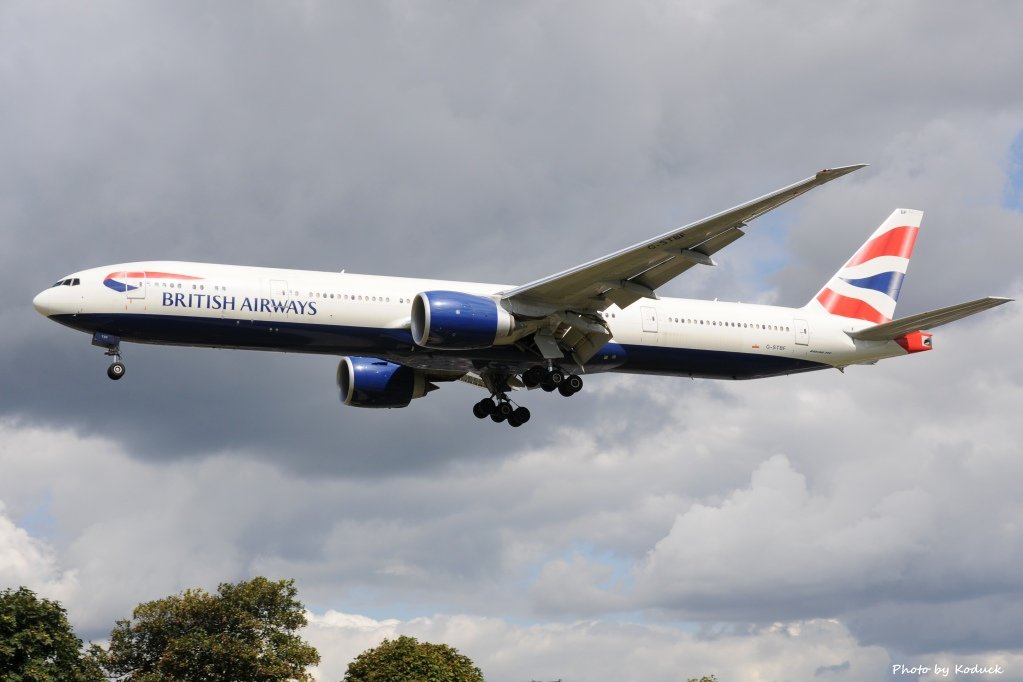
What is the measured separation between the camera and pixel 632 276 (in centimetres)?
4306

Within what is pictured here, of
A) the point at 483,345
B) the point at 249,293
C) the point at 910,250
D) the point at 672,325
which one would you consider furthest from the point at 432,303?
the point at 910,250

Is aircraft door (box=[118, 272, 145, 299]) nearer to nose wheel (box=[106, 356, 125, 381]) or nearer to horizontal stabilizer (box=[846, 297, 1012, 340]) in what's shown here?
nose wheel (box=[106, 356, 125, 381])

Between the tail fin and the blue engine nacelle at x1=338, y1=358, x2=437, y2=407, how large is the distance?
52.7 feet

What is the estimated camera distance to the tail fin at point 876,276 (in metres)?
53.7

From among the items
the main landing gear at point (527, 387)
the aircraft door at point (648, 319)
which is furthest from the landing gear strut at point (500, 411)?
the aircraft door at point (648, 319)

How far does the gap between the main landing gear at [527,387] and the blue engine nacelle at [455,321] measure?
3.89 meters

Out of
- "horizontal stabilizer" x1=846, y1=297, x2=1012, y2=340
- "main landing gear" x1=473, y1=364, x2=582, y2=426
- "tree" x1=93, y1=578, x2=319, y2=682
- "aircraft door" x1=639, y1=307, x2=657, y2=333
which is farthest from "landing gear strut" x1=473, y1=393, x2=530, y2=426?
"tree" x1=93, y1=578, x2=319, y2=682

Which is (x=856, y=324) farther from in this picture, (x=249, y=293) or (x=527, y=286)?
(x=249, y=293)

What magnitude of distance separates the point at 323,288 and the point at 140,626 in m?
36.4

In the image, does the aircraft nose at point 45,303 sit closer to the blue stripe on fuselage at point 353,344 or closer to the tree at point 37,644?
the blue stripe on fuselage at point 353,344

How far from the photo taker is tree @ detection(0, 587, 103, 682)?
65.9 metres

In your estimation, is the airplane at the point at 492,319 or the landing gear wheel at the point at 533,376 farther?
the landing gear wheel at the point at 533,376

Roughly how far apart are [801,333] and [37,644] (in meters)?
41.0

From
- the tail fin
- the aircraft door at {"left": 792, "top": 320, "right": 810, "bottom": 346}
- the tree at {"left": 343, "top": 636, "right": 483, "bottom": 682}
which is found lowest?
the tree at {"left": 343, "top": 636, "right": 483, "bottom": 682}
